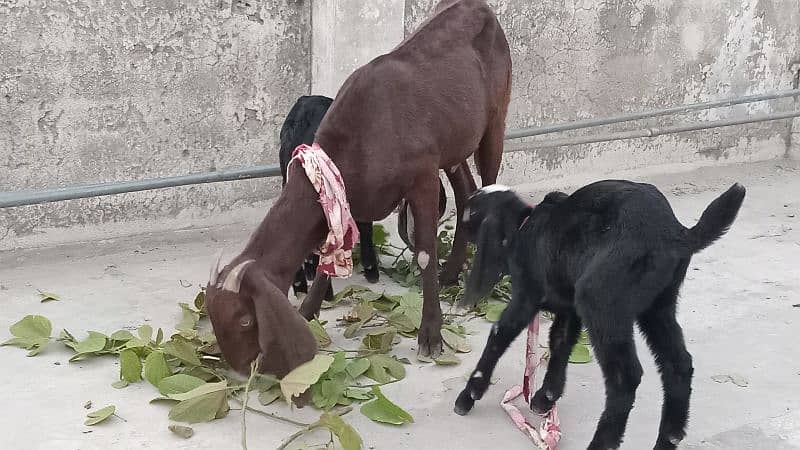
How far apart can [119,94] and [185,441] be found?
8.02 feet

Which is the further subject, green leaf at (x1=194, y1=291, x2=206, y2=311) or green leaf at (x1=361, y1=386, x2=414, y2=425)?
green leaf at (x1=194, y1=291, x2=206, y2=311)

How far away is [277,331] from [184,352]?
70cm

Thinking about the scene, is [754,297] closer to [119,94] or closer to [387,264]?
[387,264]

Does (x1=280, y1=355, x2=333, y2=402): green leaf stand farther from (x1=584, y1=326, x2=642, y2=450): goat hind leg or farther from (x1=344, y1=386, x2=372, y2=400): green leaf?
(x1=584, y1=326, x2=642, y2=450): goat hind leg

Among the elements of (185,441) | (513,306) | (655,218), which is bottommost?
(185,441)

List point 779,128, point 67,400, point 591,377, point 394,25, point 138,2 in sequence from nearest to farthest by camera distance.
Result: point 67,400 → point 591,377 → point 138,2 → point 394,25 → point 779,128

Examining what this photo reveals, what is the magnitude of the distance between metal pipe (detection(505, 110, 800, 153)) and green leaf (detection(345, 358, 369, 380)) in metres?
2.43

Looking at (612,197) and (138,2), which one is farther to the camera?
(138,2)

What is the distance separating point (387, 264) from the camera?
519cm

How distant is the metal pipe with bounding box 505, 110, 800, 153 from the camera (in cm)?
606

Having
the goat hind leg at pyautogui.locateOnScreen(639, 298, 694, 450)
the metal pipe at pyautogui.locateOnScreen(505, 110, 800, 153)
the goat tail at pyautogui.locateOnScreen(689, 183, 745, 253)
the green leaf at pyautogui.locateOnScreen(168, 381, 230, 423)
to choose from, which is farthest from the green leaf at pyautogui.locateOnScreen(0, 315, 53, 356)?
the metal pipe at pyautogui.locateOnScreen(505, 110, 800, 153)

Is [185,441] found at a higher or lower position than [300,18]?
lower

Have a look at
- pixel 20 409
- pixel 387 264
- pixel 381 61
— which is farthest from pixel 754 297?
pixel 20 409

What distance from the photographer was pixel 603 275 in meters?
3.03
